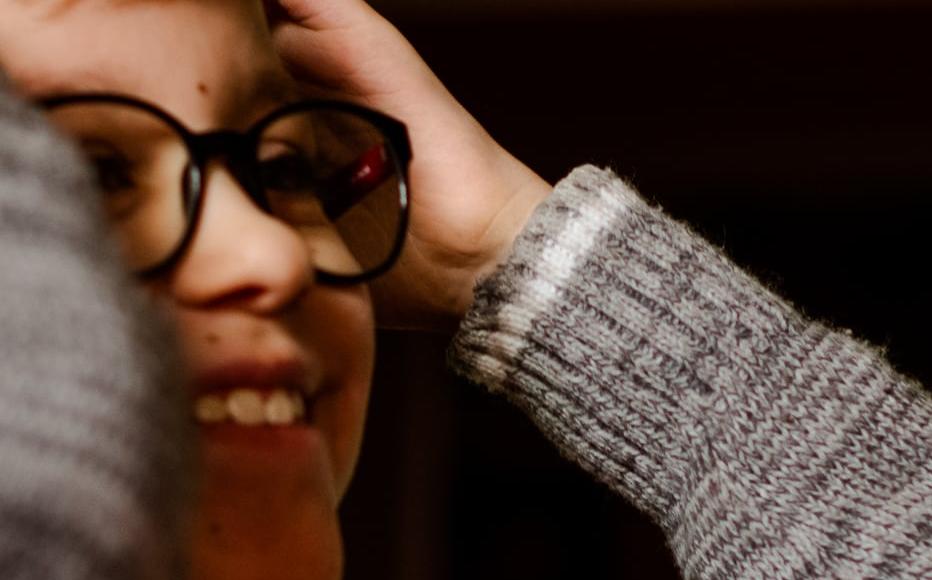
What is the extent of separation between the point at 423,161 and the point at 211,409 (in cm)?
35

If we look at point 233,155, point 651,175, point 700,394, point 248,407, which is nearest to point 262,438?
point 248,407

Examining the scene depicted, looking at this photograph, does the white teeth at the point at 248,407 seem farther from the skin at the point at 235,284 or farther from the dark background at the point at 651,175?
the dark background at the point at 651,175

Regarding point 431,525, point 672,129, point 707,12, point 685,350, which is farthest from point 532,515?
point 685,350

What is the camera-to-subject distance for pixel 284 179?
0.63 metres

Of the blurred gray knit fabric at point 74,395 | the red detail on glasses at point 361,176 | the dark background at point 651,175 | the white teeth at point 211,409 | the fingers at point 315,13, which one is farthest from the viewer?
the dark background at point 651,175

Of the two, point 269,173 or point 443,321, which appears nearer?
point 269,173

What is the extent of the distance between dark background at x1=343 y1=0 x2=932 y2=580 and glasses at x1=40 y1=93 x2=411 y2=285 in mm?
1278

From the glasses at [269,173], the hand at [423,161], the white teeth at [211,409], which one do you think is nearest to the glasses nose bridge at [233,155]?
the glasses at [269,173]

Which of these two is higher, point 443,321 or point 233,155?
point 233,155

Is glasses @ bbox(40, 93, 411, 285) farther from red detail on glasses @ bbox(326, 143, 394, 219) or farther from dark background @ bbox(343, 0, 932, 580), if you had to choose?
dark background @ bbox(343, 0, 932, 580)

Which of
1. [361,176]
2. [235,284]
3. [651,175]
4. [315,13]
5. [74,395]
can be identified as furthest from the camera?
[651,175]

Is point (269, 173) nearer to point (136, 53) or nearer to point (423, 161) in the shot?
point (136, 53)

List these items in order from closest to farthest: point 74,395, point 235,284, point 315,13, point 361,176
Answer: point 74,395 → point 235,284 → point 361,176 → point 315,13

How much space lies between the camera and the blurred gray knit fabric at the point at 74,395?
33 cm
